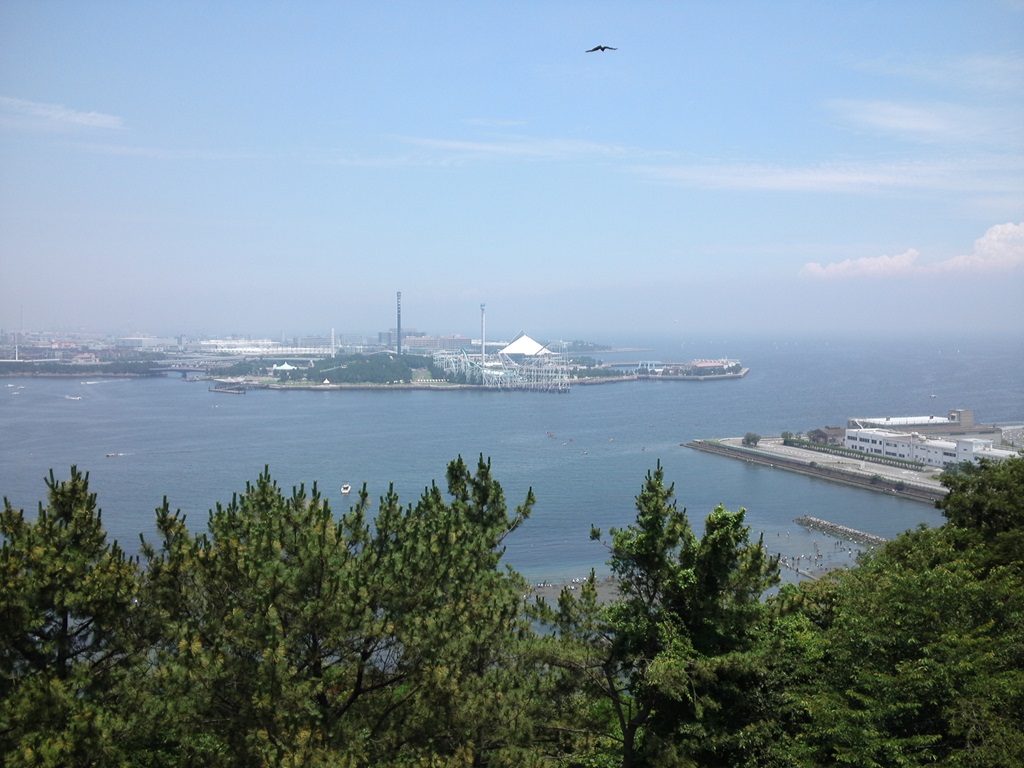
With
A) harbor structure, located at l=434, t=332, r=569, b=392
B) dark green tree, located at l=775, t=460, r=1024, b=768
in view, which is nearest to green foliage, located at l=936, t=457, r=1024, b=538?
dark green tree, located at l=775, t=460, r=1024, b=768

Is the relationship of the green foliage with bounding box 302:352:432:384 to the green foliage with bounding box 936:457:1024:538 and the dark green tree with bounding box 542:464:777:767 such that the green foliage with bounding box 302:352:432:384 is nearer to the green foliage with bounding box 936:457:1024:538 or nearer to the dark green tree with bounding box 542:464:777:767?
the green foliage with bounding box 936:457:1024:538

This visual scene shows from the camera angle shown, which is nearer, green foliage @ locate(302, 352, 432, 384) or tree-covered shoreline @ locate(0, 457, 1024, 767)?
tree-covered shoreline @ locate(0, 457, 1024, 767)

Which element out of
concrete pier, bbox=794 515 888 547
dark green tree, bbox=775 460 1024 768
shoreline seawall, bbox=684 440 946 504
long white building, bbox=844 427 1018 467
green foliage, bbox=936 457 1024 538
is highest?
green foliage, bbox=936 457 1024 538

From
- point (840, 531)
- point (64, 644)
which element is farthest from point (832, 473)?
point (64, 644)

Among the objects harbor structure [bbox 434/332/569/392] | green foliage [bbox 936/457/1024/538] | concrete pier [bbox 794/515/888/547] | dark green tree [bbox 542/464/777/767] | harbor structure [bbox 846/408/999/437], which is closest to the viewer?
dark green tree [bbox 542/464/777/767]

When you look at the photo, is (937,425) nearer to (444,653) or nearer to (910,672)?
(910,672)

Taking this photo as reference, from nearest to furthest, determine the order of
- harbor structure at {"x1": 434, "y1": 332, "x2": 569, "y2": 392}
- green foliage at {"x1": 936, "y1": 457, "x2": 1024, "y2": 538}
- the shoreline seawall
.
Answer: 1. green foliage at {"x1": 936, "y1": 457, "x2": 1024, "y2": 538}
2. the shoreline seawall
3. harbor structure at {"x1": 434, "y1": 332, "x2": 569, "y2": 392}

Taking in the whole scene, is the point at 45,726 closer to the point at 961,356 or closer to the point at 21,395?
the point at 21,395
